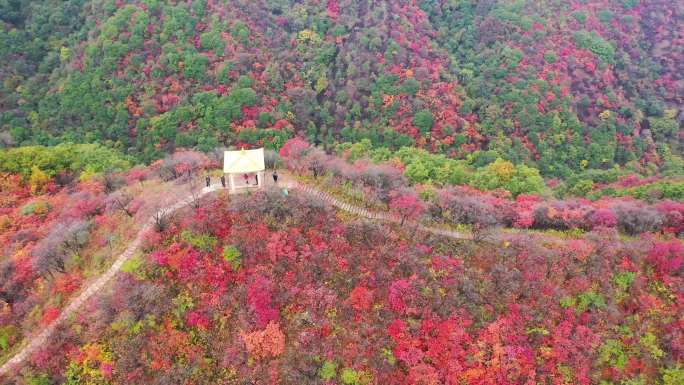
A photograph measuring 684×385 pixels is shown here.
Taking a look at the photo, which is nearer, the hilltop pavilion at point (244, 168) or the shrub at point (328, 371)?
the shrub at point (328, 371)

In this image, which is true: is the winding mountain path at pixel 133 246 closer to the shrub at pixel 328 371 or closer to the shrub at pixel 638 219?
the shrub at pixel 328 371

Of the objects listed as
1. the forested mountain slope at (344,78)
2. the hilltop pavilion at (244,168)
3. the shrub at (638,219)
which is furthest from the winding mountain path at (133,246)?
the forested mountain slope at (344,78)

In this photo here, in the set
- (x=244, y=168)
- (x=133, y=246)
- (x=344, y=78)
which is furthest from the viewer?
(x=344, y=78)

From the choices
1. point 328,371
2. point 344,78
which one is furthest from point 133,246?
point 344,78

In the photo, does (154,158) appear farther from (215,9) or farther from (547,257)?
(547,257)

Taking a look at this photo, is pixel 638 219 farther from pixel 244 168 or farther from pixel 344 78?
pixel 344 78

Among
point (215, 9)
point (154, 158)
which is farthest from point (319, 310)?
point (215, 9)
